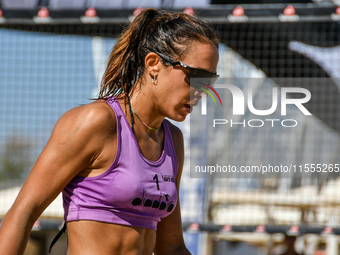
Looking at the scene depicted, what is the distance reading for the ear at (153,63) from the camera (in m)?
1.56

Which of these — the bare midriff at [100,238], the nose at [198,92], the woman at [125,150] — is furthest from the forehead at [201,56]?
the bare midriff at [100,238]

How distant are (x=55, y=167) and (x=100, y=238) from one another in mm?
304

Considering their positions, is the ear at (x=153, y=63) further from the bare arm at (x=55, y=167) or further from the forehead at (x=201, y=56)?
the bare arm at (x=55, y=167)

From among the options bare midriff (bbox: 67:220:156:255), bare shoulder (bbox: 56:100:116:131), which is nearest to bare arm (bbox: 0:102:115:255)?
bare shoulder (bbox: 56:100:116:131)

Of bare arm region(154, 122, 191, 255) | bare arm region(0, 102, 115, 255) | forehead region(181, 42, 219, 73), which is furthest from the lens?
bare arm region(154, 122, 191, 255)

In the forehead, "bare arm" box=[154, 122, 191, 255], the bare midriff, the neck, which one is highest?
the forehead

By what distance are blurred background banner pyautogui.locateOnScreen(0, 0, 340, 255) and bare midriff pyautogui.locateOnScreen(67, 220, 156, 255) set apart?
6.82ft

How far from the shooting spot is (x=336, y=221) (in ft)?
11.9

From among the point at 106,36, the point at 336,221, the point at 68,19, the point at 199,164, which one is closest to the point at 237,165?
the point at 199,164

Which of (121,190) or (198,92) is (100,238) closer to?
(121,190)

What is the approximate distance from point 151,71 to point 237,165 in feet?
7.52

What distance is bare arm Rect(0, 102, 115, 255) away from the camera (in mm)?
1282

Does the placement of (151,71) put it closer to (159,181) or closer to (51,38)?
(159,181)

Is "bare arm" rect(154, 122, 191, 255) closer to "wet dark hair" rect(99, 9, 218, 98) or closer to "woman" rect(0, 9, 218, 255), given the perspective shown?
"woman" rect(0, 9, 218, 255)
